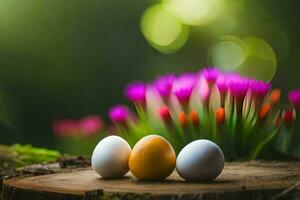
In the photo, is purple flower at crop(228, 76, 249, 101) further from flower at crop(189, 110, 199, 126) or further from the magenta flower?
the magenta flower

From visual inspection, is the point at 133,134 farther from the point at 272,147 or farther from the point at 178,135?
the point at 272,147

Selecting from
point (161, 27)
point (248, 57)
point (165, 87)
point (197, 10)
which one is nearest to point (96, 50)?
point (161, 27)

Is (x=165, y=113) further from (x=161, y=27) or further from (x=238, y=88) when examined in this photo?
(x=161, y=27)

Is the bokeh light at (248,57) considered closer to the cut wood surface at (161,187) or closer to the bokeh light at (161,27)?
the bokeh light at (161,27)

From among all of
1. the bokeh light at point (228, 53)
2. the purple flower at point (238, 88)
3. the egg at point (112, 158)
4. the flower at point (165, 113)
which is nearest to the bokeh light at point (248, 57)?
the bokeh light at point (228, 53)

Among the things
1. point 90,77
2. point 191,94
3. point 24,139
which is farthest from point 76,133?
point 191,94

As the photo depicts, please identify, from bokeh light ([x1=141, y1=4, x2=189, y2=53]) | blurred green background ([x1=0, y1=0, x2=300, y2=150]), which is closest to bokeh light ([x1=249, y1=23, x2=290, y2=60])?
blurred green background ([x1=0, y1=0, x2=300, y2=150])
